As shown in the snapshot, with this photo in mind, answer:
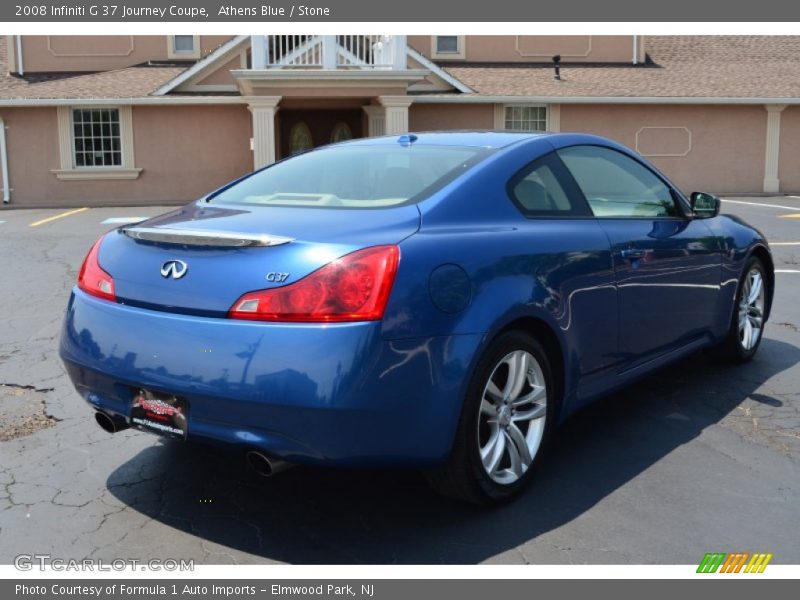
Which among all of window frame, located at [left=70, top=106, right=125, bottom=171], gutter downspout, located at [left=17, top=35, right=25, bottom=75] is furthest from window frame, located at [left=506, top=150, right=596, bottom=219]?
gutter downspout, located at [left=17, top=35, right=25, bottom=75]

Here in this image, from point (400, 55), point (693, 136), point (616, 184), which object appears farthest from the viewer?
point (693, 136)

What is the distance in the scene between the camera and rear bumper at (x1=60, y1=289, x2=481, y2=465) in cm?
307

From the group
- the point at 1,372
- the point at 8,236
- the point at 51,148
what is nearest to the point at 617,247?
the point at 1,372

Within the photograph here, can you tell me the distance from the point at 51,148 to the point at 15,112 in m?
1.14

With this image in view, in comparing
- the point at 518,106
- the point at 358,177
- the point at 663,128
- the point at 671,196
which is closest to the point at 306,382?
the point at 358,177

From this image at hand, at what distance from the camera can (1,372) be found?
5.75m

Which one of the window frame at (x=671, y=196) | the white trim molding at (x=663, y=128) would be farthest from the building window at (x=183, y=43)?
the window frame at (x=671, y=196)

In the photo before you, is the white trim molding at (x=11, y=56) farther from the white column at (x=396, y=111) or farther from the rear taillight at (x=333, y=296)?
the rear taillight at (x=333, y=296)

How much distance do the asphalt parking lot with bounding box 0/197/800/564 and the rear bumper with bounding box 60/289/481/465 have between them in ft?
1.42

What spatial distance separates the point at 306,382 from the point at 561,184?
1.86 meters

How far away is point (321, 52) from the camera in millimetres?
18797

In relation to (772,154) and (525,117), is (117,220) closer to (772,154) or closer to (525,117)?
(525,117)

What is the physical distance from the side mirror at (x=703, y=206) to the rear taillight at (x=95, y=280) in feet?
10.9
